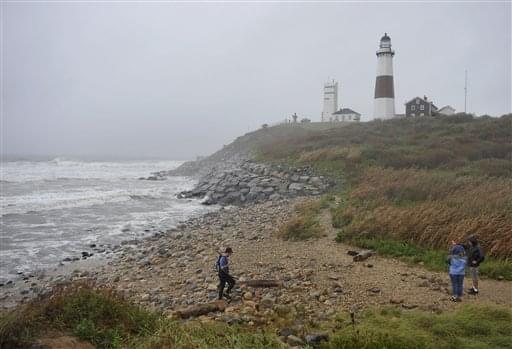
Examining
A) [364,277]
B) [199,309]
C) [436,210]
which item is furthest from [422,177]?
[199,309]

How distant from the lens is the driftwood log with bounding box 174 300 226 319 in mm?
7468

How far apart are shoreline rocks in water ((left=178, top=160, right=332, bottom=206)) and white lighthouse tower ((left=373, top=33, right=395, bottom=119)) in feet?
79.5

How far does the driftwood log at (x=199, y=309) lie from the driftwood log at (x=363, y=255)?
13.4 feet

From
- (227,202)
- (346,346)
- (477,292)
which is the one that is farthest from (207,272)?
(227,202)

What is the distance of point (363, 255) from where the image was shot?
34.3 ft

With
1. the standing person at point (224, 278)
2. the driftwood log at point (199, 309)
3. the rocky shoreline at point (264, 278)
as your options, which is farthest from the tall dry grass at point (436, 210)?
the driftwood log at point (199, 309)

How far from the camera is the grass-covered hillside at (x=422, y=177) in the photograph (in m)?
11.1

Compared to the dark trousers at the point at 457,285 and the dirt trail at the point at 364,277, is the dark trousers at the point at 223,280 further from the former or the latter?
the dark trousers at the point at 457,285

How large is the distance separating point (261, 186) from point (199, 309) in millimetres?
16977

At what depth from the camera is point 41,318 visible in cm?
604

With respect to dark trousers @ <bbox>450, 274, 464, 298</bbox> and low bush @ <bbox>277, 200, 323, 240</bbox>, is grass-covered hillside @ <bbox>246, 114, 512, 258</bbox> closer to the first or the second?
low bush @ <bbox>277, 200, 323, 240</bbox>

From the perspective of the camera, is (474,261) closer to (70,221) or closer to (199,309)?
(199,309)

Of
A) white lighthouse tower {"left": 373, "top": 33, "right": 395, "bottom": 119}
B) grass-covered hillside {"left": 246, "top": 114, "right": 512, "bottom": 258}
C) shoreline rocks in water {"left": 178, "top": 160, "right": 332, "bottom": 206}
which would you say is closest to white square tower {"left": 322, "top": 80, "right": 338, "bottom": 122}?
white lighthouse tower {"left": 373, "top": 33, "right": 395, "bottom": 119}

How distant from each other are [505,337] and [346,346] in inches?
94.9
